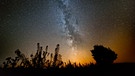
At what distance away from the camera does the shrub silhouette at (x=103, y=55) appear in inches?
1299

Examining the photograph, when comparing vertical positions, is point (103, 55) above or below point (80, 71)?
above

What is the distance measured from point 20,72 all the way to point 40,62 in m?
16.6

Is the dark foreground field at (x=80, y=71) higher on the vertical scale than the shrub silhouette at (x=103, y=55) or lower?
lower

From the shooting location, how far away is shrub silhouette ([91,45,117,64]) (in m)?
33.0

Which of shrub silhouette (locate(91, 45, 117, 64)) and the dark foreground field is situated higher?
shrub silhouette (locate(91, 45, 117, 64))

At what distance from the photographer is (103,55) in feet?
111

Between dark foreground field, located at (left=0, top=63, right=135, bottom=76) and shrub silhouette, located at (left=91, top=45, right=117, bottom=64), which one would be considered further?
shrub silhouette, located at (left=91, top=45, right=117, bottom=64)

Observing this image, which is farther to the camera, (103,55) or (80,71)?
(103,55)

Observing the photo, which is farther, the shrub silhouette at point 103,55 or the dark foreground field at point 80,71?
the shrub silhouette at point 103,55

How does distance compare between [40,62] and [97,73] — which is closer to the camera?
[97,73]

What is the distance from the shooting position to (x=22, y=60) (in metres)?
47.2

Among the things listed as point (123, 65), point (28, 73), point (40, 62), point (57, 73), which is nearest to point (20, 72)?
Answer: point (28, 73)

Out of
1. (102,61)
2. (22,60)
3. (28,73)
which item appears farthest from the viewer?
(22,60)

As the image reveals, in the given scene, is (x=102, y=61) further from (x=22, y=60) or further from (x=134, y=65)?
(x=22, y=60)
